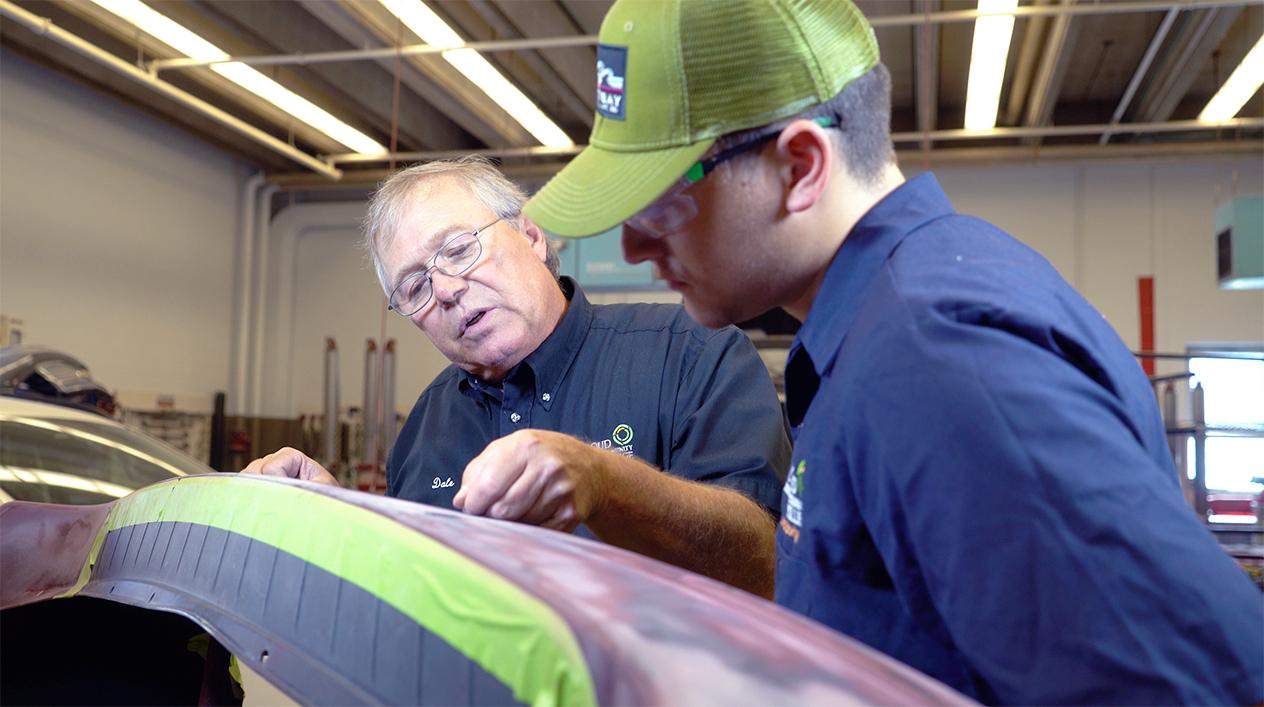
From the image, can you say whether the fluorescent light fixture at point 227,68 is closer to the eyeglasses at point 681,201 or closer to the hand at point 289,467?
the hand at point 289,467

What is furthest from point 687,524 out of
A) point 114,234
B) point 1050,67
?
point 114,234

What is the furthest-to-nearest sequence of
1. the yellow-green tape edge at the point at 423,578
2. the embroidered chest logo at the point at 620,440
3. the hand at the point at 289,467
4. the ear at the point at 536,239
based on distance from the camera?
the ear at the point at 536,239 < the embroidered chest logo at the point at 620,440 < the hand at the point at 289,467 < the yellow-green tape edge at the point at 423,578

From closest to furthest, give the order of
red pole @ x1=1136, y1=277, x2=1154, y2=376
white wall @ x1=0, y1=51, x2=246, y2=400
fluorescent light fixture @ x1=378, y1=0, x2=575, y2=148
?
fluorescent light fixture @ x1=378, y1=0, x2=575, y2=148
white wall @ x1=0, y1=51, x2=246, y2=400
red pole @ x1=1136, y1=277, x2=1154, y2=376

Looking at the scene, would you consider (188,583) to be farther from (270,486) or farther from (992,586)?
(992,586)

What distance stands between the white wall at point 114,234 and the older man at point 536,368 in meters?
6.70

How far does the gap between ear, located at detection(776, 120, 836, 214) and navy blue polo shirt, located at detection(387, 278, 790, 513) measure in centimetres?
73

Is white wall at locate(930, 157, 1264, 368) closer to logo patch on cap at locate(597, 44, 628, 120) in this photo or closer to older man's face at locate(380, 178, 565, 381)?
older man's face at locate(380, 178, 565, 381)

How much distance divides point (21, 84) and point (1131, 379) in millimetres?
8552

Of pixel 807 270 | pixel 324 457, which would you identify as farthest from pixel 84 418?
pixel 324 457

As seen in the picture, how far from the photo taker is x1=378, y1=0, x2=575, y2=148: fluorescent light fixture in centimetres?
566

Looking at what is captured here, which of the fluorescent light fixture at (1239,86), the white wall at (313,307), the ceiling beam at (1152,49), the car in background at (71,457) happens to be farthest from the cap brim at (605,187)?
the white wall at (313,307)

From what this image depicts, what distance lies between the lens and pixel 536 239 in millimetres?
1954

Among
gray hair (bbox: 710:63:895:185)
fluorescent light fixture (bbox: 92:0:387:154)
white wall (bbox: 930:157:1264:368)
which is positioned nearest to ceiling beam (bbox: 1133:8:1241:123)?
white wall (bbox: 930:157:1264:368)

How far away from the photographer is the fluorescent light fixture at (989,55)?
5.32m
